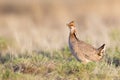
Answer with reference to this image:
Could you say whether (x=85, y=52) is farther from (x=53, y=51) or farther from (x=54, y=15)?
(x=54, y=15)

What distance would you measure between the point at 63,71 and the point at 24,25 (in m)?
12.1

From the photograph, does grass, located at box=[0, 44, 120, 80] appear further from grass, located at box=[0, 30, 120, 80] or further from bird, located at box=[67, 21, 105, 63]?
bird, located at box=[67, 21, 105, 63]

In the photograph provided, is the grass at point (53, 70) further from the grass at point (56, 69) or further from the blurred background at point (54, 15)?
the blurred background at point (54, 15)

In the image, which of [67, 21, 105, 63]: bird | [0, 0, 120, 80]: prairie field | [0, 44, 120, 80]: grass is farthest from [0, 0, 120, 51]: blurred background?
[0, 44, 120, 80]: grass

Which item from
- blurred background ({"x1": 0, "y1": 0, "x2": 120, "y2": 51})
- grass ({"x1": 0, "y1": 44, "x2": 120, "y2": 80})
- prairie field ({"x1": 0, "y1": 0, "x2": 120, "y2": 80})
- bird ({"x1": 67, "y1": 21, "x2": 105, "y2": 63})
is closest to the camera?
grass ({"x1": 0, "y1": 44, "x2": 120, "y2": 80})

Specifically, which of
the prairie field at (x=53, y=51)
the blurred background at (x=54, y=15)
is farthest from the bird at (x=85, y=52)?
the blurred background at (x=54, y=15)

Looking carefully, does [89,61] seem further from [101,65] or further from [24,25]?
[24,25]

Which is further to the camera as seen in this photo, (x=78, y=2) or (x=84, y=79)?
(x=78, y=2)

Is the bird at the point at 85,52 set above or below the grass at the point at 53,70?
above

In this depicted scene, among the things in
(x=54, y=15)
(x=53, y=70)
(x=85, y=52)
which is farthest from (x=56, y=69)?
(x=54, y=15)

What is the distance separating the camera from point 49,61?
12203mm

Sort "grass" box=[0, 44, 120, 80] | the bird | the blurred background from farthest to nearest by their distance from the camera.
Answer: the blurred background, the bird, "grass" box=[0, 44, 120, 80]

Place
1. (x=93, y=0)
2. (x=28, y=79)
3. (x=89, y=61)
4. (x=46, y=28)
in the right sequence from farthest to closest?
(x=93, y=0) < (x=46, y=28) < (x=89, y=61) < (x=28, y=79)

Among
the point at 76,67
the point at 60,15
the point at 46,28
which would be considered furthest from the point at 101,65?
the point at 60,15
